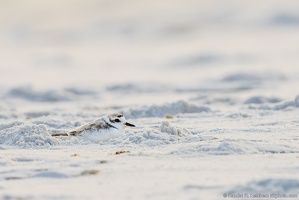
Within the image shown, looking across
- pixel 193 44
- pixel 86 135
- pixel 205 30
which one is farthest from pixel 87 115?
pixel 205 30

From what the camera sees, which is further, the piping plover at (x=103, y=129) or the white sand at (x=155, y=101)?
the piping plover at (x=103, y=129)

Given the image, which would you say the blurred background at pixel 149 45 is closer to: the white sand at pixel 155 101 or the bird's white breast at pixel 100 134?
the white sand at pixel 155 101

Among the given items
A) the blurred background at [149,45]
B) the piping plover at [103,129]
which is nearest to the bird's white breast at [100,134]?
the piping plover at [103,129]

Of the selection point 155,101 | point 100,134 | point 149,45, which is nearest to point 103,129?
point 100,134

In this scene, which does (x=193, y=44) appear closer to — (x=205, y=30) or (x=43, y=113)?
(x=205, y=30)

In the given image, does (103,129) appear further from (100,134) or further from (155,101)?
(155,101)

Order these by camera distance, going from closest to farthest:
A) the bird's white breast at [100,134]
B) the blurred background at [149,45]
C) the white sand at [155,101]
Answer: the white sand at [155,101] → the bird's white breast at [100,134] → the blurred background at [149,45]

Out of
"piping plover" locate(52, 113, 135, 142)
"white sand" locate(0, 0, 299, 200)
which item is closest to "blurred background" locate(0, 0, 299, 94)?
"white sand" locate(0, 0, 299, 200)

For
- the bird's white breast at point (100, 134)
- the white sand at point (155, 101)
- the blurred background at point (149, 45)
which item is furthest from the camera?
the blurred background at point (149, 45)
